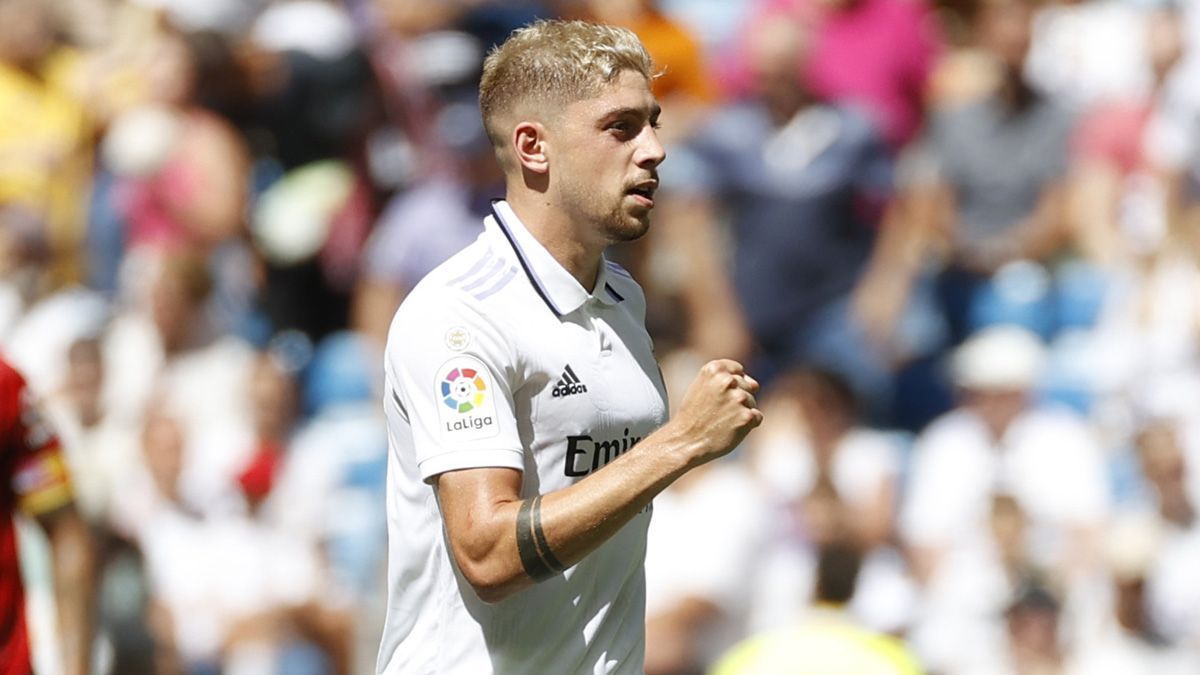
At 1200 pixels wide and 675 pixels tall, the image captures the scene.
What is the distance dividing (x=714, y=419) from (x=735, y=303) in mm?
5604

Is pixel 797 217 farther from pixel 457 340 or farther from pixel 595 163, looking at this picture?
pixel 457 340

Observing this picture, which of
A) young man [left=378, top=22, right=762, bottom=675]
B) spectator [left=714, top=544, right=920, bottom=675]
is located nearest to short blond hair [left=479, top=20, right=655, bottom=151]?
young man [left=378, top=22, right=762, bottom=675]

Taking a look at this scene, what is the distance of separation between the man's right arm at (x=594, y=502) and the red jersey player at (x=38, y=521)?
190 centimetres

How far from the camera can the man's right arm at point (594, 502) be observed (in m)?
3.53

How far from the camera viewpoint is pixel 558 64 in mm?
3885

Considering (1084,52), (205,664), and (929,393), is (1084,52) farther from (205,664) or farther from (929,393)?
(205,664)

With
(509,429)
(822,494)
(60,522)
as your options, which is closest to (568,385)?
(509,429)

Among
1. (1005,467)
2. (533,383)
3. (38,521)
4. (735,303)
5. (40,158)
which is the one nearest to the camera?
(533,383)

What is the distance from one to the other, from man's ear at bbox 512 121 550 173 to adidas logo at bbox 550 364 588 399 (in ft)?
1.31

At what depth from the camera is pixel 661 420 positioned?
4.02 meters

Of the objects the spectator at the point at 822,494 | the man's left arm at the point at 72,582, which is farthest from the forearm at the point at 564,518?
the spectator at the point at 822,494

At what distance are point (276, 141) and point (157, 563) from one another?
244 cm

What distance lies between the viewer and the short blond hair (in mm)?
3873

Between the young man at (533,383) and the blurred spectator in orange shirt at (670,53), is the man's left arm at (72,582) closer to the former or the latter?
the young man at (533,383)
